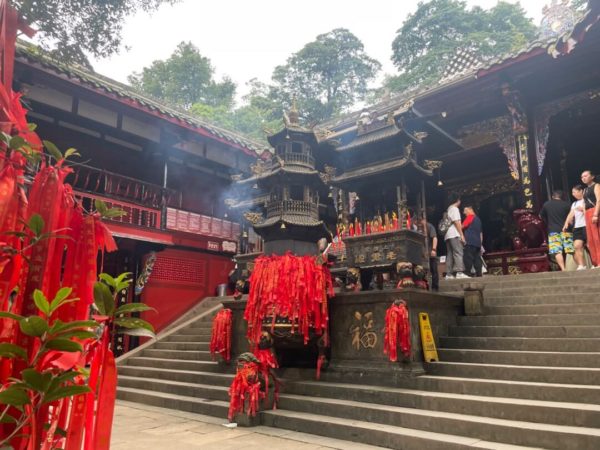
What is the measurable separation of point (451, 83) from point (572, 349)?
26.9 feet

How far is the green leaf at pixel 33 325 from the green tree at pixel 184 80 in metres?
36.7

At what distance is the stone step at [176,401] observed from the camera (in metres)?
6.46

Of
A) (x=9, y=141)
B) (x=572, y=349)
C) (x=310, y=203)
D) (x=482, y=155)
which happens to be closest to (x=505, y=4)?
(x=482, y=155)

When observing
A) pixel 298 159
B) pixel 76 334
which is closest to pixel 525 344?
pixel 298 159

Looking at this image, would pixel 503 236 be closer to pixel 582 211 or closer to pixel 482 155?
pixel 482 155

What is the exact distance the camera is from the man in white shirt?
9.98 metres

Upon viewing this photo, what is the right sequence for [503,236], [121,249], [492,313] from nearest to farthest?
1. [492,313]
2. [121,249]
3. [503,236]

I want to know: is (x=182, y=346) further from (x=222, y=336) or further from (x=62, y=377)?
(x=62, y=377)

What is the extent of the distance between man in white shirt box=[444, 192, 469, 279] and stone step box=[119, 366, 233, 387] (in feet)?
18.1

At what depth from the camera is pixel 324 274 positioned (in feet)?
21.7

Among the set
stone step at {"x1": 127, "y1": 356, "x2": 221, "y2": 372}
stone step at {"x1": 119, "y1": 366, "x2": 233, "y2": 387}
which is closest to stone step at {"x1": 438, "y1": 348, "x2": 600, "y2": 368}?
stone step at {"x1": 119, "y1": 366, "x2": 233, "y2": 387}

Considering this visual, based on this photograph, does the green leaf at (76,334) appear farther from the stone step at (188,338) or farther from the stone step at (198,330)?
the stone step at (198,330)

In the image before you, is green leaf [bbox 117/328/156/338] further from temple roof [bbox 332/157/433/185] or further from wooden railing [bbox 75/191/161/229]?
wooden railing [bbox 75/191/161/229]

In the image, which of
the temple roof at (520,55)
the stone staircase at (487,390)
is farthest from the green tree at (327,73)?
the stone staircase at (487,390)
